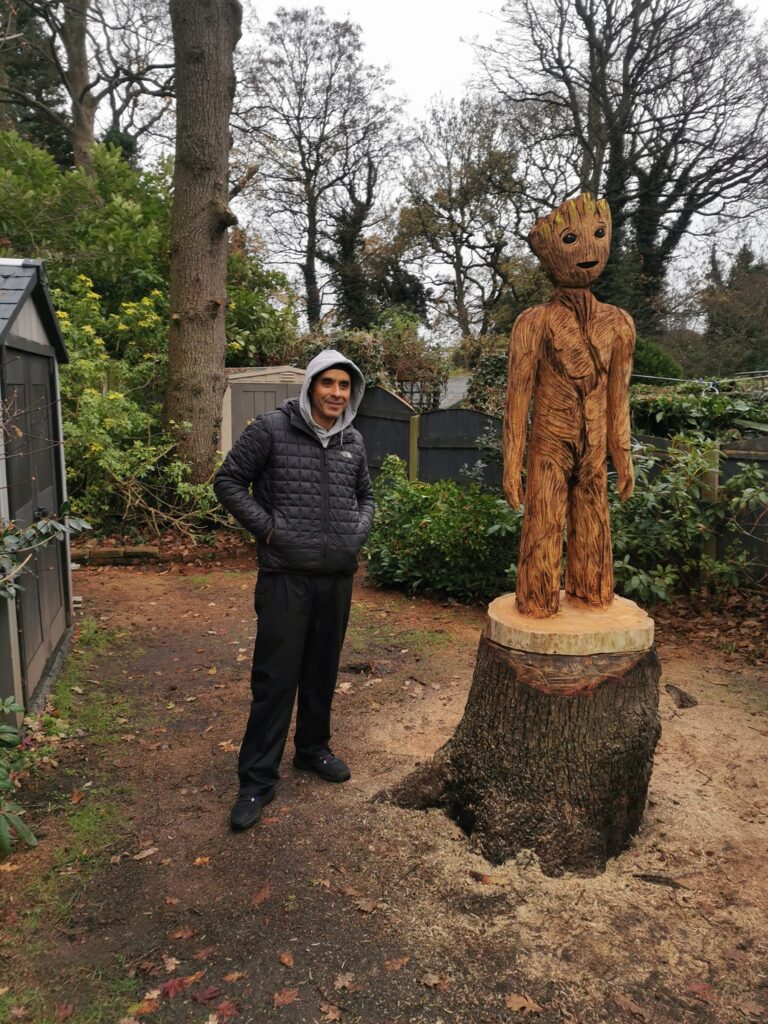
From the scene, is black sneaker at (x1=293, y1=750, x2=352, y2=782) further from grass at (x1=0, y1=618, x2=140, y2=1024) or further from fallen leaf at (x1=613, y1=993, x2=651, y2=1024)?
fallen leaf at (x1=613, y1=993, x2=651, y2=1024)

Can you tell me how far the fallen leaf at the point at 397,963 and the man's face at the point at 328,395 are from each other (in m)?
2.00

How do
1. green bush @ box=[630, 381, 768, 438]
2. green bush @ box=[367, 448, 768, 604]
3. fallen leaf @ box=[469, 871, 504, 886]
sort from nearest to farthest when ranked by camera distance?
fallen leaf @ box=[469, 871, 504, 886] → green bush @ box=[367, 448, 768, 604] → green bush @ box=[630, 381, 768, 438]

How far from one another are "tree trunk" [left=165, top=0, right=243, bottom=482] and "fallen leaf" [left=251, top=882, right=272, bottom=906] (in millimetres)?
7009

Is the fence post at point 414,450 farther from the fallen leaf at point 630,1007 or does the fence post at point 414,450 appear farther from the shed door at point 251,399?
the fallen leaf at point 630,1007

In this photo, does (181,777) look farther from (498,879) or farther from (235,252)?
(235,252)

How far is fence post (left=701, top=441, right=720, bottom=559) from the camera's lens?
590cm

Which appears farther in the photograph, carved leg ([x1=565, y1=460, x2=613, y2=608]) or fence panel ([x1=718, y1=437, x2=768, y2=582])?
fence panel ([x1=718, y1=437, x2=768, y2=582])

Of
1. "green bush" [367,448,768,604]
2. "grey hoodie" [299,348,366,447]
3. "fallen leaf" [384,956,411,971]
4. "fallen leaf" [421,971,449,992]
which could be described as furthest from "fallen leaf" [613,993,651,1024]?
"green bush" [367,448,768,604]

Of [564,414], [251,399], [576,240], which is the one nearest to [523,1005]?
[564,414]

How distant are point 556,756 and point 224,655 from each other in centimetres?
334

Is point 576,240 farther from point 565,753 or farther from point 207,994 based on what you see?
point 207,994

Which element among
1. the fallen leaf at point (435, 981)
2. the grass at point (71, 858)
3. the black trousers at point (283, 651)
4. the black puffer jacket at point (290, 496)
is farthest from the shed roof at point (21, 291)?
the fallen leaf at point (435, 981)

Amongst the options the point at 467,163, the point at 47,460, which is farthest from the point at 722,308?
the point at 47,460

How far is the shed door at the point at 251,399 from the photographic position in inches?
435
